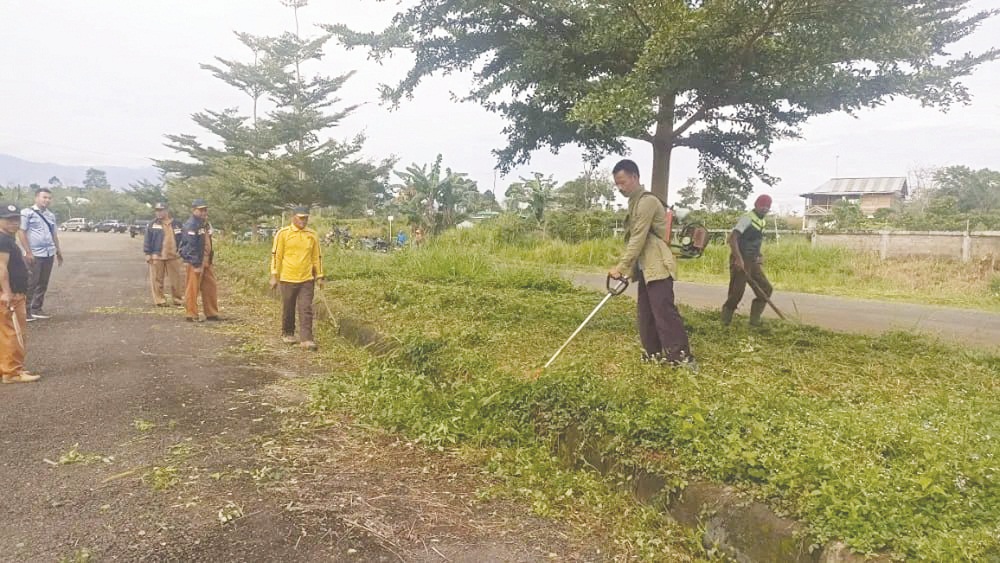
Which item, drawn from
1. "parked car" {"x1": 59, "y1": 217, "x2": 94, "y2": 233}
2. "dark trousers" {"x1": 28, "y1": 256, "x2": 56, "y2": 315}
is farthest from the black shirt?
"parked car" {"x1": 59, "y1": 217, "x2": 94, "y2": 233}

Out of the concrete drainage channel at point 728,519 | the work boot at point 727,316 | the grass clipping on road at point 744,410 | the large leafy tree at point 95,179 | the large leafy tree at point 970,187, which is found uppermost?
the large leafy tree at point 95,179

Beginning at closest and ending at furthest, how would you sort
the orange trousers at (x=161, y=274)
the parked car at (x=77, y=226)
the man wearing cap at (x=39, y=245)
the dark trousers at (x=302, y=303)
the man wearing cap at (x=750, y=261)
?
1. the man wearing cap at (x=750, y=261)
2. the dark trousers at (x=302, y=303)
3. the man wearing cap at (x=39, y=245)
4. the orange trousers at (x=161, y=274)
5. the parked car at (x=77, y=226)

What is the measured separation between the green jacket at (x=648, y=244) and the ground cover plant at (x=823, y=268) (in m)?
7.27

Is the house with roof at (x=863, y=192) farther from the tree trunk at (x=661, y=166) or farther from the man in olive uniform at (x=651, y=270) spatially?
the man in olive uniform at (x=651, y=270)

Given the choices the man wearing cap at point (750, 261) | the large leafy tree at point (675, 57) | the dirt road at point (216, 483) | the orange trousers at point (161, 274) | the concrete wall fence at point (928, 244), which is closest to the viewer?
the dirt road at point (216, 483)

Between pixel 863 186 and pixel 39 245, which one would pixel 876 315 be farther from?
pixel 863 186

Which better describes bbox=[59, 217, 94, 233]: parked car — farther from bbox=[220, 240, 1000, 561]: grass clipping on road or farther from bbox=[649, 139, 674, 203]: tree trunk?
bbox=[649, 139, 674, 203]: tree trunk

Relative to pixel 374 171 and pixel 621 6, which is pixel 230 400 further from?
pixel 374 171

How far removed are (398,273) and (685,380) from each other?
8008mm

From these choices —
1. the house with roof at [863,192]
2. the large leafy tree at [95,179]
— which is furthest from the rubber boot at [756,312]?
the large leafy tree at [95,179]

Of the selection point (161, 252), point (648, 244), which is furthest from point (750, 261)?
point (161, 252)

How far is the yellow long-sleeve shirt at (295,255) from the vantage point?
7352mm

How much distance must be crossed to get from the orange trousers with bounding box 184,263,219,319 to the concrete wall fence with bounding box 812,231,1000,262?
15.4 meters

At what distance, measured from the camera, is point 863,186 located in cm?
5844
